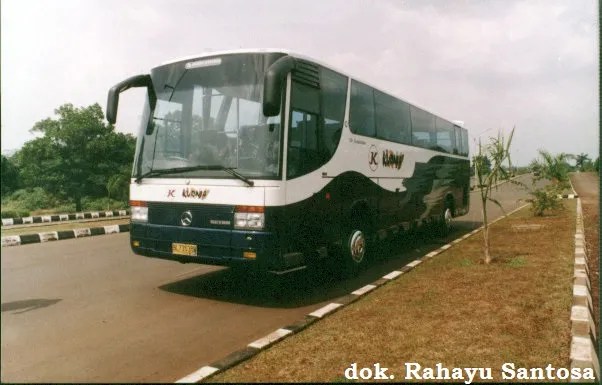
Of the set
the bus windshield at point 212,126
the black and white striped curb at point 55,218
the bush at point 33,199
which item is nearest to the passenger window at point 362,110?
the bus windshield at point 212,126

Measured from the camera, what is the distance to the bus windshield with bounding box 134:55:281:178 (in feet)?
18.9

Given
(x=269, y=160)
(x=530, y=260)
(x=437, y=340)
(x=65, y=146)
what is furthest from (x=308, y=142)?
(x=65, y=146)

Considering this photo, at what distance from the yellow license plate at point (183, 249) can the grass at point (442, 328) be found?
192 centimetres

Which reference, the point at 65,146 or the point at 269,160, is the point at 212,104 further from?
the point at 65,146

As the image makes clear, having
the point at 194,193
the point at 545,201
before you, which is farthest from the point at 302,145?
the point at 545,201

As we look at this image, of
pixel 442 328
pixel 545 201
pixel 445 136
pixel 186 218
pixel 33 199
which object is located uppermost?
pixel 445 136

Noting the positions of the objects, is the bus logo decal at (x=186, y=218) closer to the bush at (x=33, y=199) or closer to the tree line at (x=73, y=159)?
the tree line at (x=73, y=159)

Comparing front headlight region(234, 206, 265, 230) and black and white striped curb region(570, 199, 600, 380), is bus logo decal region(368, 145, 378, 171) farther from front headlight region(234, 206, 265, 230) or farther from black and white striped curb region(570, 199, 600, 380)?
black and white striped curb region(570, 199, 600, 380)

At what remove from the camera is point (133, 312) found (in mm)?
5582

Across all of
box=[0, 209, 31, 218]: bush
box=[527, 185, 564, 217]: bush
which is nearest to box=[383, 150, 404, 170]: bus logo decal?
box=[527, 185, 564, 217]: bush

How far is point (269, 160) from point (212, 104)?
111 centimetres

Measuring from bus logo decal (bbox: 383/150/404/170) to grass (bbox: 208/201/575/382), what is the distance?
2.36m

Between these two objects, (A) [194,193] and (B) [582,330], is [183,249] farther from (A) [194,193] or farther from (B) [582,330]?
(B) [582,330]

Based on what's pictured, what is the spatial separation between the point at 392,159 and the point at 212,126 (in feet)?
15.2
